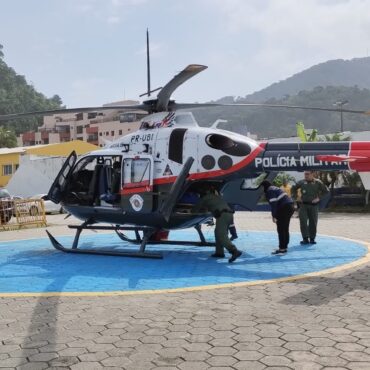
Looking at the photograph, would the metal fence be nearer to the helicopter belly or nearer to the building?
the helicopter belly

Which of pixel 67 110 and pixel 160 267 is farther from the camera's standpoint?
pixel 67 110

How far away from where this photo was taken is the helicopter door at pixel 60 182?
1152 centimetres

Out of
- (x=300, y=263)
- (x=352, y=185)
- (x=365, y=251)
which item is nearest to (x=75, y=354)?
(x=300, y=263)

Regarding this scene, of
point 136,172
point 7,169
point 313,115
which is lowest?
point 7,169

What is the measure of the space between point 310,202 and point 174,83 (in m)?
4.48

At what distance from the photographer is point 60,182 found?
458 inches

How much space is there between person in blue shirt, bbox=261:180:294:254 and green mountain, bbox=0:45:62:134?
101 m

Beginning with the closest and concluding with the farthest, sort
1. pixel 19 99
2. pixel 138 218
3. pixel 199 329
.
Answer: pixel 199 329 < pixel 138 218 < pixel 19 99

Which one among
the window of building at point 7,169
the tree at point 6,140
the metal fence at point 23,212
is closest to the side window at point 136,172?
the metal fence at point 23,212

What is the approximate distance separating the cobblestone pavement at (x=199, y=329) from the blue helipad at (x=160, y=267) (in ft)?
2.61

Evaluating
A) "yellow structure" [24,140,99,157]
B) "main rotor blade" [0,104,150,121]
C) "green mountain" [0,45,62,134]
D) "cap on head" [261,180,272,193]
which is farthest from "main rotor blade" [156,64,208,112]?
"green mountain" [0,45,62,134]

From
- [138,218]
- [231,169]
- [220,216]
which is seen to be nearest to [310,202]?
[231,169]

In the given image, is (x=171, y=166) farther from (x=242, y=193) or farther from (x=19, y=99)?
(x=19, y=99)

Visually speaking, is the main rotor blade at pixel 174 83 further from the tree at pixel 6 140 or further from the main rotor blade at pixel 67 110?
the tree at pixel 6 140
